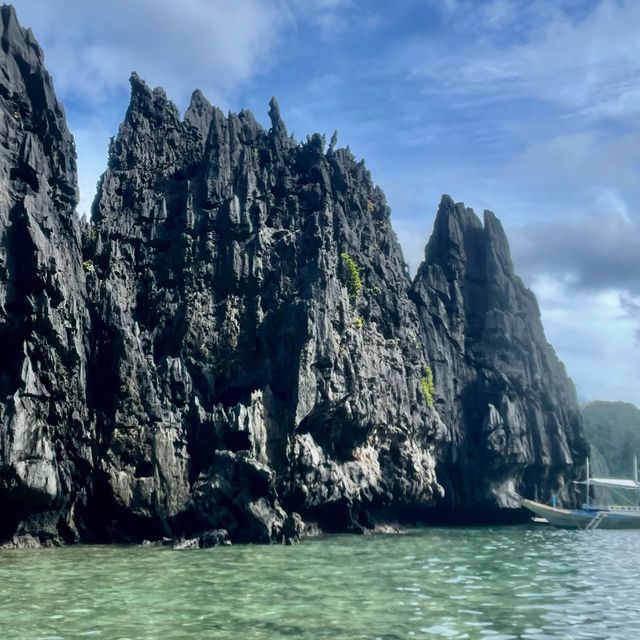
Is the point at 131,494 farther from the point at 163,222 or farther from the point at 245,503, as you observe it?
the point at 163,222

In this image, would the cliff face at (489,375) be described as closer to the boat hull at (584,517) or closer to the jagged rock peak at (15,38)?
the boat hull at (584,517)

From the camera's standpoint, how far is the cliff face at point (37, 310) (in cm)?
4203

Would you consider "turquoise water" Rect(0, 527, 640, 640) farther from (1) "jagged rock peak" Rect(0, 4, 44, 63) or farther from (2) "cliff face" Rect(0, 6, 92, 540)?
(1) "jagged rock peak" Rect(0, 4, 44, 63)

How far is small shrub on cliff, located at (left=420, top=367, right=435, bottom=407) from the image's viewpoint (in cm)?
6681

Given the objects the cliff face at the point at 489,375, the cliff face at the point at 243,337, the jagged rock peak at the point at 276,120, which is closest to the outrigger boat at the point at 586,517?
the cliff face at the point at 489,375

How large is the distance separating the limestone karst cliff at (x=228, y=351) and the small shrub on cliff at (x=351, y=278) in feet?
0.58

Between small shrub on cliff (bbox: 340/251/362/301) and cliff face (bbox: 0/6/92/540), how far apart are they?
2300cm

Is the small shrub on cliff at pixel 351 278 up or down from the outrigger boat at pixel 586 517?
up

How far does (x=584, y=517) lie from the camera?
67.7 m

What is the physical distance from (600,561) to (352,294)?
105ft

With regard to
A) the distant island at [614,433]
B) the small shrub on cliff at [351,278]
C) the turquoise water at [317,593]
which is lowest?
the turquoise water at [317,593]

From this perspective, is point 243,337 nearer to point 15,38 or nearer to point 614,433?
point 15,38

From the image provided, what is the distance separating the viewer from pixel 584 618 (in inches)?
850

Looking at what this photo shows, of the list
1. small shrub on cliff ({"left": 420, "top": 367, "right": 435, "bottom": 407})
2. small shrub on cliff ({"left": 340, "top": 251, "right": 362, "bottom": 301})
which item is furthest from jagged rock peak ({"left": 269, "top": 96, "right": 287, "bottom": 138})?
small shrub on cliff ({"left": 420, "top": 367, "right": 435, "bottom": 407})
